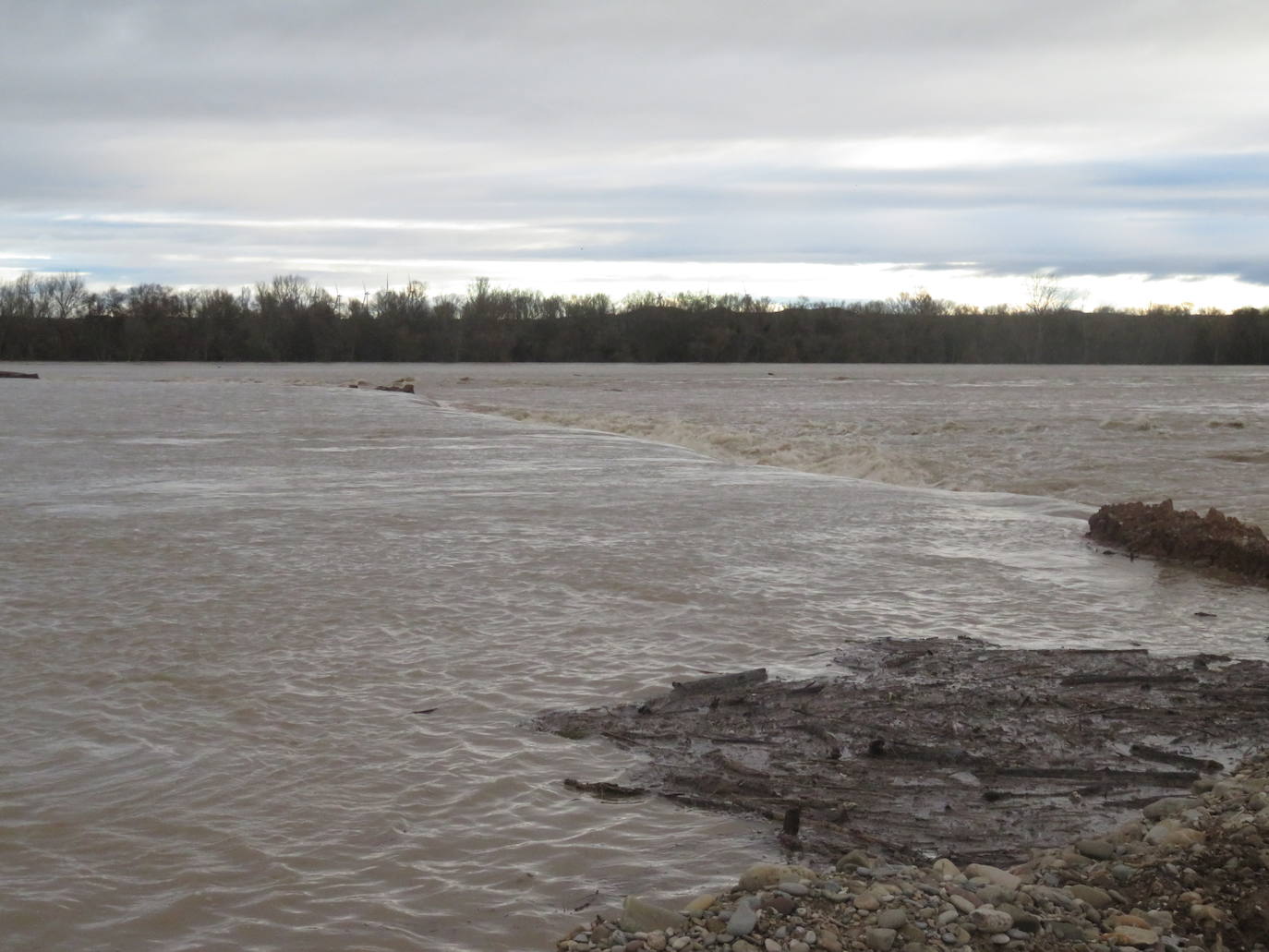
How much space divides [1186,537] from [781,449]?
490 inches

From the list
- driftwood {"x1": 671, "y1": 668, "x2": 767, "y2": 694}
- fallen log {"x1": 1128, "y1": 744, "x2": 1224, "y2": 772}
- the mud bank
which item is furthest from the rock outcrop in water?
driftwood {"x1": 671, "y1": 668, "x2": 767, "y2": 694}

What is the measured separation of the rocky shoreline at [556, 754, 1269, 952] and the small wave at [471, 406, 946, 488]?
14.3 meters

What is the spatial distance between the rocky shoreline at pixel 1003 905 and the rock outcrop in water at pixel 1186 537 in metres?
6.29

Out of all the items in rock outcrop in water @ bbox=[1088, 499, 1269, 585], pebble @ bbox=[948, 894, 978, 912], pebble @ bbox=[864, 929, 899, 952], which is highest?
rock outcrop in water @ bbox=[1088, 499, 1269, 585]

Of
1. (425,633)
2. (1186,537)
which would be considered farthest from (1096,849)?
(1186,537)

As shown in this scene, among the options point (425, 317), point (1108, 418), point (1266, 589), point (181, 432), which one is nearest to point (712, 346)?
point (425, 317)

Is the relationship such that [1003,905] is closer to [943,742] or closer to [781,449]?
[943,742]

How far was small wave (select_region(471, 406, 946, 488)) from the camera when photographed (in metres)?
19.4

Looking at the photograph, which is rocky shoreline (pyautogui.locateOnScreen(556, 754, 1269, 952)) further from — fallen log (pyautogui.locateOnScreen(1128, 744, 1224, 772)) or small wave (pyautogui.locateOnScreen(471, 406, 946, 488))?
small wave (pyautogui.locateOnScreen(471, 406, 946, 488))

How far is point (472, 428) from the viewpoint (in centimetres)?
2734

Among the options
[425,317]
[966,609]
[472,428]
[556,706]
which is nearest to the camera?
[556,706]

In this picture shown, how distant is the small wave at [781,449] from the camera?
1942 cm

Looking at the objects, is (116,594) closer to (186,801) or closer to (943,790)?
(186,801)

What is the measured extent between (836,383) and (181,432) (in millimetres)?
47499
